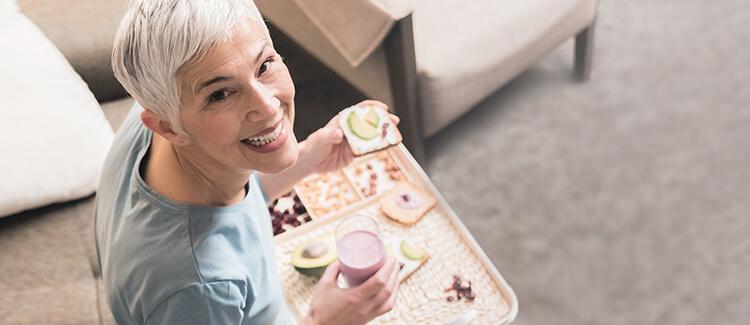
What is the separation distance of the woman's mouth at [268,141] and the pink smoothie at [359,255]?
425mm

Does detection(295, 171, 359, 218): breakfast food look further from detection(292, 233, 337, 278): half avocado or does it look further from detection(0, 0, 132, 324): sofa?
detection(0, 0, 132, 324): sofa

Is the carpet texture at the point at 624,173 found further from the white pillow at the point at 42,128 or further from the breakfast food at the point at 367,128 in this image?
the white pillow at the point at 42,128

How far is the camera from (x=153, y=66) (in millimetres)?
987

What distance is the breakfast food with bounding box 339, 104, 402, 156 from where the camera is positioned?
1.53 metres

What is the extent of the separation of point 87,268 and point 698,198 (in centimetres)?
170

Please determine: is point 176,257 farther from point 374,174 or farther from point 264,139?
point 374,174

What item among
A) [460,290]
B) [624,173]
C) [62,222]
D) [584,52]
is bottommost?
[624,173]

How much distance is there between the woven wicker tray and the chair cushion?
Answer: 1.35ft

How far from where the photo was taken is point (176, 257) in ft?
3.61

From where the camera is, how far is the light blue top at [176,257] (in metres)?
1.10

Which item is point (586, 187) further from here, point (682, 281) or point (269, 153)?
point (269, 153)

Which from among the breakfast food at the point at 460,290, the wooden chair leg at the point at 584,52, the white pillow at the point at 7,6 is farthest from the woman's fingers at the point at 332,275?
the wooden chair leg at the point at 584,52

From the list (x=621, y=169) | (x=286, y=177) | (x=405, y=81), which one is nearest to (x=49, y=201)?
(x=286, y=177)

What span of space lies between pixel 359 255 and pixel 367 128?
0.26m
